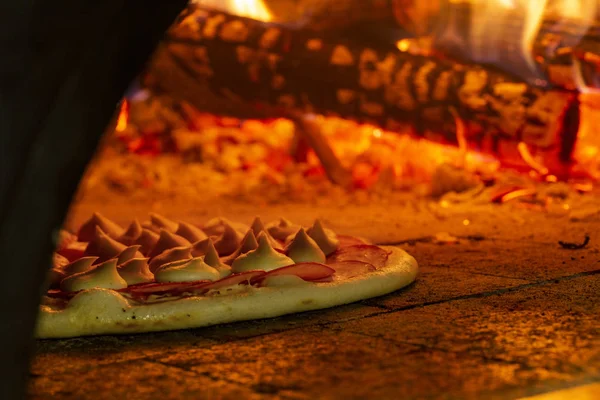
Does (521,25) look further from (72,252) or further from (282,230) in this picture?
Result: (72,252)

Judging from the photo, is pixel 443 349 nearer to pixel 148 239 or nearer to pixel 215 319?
pixel 215 319

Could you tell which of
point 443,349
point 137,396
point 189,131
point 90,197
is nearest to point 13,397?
point 137,396

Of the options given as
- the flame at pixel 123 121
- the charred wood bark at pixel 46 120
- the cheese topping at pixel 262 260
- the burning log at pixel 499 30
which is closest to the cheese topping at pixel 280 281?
the cheese topping at pixel 262 260

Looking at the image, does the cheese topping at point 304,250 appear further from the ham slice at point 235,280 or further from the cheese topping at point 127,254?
the cheese topping at point 127,254

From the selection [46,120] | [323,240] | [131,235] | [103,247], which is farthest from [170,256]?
[46,120]

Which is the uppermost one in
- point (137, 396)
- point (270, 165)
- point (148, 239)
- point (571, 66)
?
point (571, 66)
